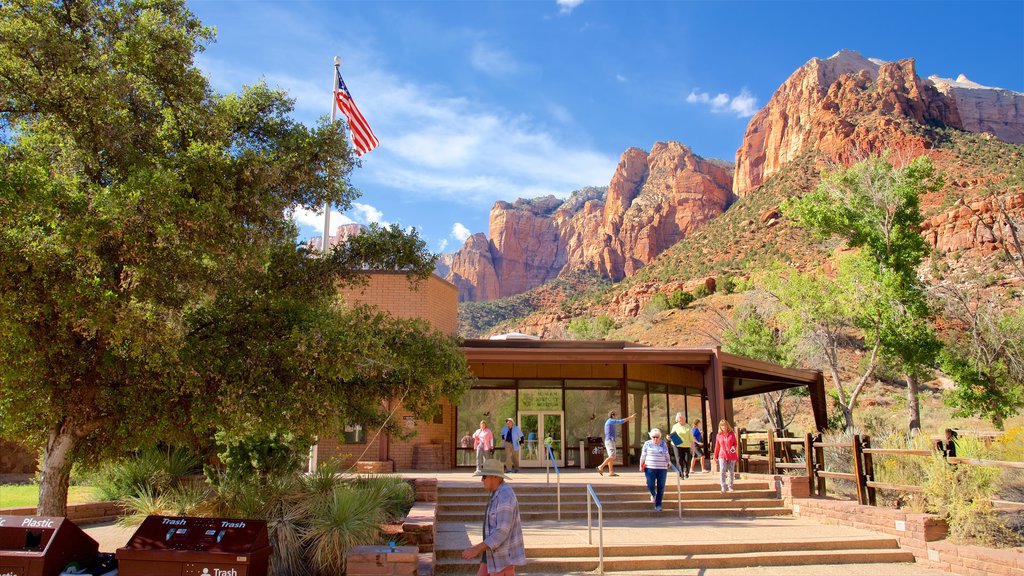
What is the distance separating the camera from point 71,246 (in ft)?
21.5

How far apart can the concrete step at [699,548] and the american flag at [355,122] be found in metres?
9.30

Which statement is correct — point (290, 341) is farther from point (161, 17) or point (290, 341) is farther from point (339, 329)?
point (161, 17)

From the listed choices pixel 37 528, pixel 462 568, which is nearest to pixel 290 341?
pixel 37 528

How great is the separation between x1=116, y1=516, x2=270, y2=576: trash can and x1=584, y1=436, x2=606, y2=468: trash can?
15.2 m

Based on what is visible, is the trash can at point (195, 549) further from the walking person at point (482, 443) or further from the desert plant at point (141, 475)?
the walking person at point (482, 443)

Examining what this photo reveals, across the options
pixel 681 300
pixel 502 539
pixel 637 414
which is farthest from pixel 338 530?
pixel 681 300

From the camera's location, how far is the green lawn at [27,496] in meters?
11.7

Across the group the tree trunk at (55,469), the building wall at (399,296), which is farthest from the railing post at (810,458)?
the tree trunk at (55,469)

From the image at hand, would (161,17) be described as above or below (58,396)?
above

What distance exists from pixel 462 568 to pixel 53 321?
5.62m

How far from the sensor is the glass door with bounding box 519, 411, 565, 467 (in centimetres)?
2039

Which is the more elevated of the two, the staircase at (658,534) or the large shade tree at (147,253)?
the large shade tree at (147,253)

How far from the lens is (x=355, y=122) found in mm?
15531

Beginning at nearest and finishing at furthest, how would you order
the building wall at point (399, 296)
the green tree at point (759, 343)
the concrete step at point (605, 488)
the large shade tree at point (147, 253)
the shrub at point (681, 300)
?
the large shade tree at point (147, 253) → the concrete step at point (605, 488) → the building wall at point (399, 296) → the green tree at point (759, 343) → the shrub at point (681, 300)
